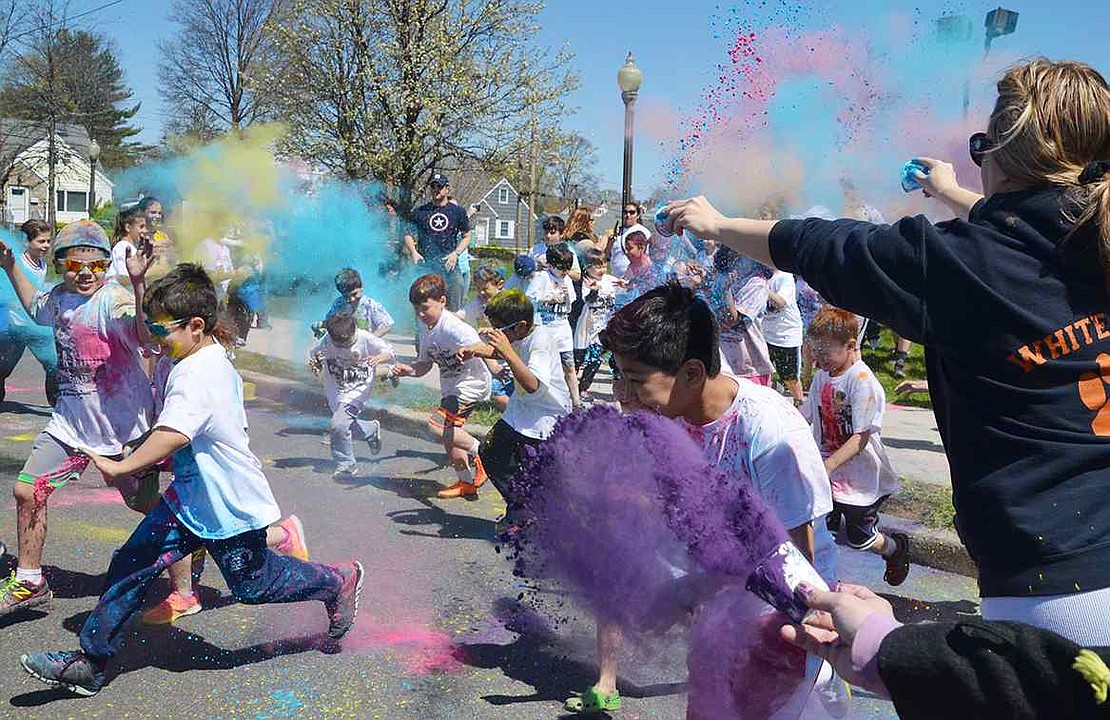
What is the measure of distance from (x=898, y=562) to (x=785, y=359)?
3206mm

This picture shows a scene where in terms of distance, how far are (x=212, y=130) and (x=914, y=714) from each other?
582 inches

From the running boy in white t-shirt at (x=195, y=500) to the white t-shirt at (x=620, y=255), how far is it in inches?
246

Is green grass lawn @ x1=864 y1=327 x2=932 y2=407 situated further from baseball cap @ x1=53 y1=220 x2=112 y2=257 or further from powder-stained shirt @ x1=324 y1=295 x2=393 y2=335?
baseball cap @ x1=53 y1=220 x2=112 y2=257

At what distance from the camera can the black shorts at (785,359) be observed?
26.3 ft

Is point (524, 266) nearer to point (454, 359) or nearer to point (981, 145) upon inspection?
point (454, 359)

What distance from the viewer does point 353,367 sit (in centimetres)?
741

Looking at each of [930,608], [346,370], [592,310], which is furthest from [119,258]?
[930,608]

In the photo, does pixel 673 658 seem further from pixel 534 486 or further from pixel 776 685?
pixel 534 486

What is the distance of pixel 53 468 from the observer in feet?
15.2

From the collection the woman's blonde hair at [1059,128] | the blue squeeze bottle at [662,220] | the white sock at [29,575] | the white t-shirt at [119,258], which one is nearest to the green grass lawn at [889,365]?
the white t-shirt at [119,258]

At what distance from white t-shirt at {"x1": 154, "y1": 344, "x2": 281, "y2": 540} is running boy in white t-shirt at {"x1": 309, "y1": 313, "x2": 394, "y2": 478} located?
333cm

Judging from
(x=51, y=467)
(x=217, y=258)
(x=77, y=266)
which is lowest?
(x=51, y=467)

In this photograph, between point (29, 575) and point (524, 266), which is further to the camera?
point (524, 266)

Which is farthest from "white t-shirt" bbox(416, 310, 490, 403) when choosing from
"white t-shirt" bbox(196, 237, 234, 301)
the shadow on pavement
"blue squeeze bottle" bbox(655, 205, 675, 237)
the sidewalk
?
"blue squeeze bottle" bbox(655, 205, 675, 237)
